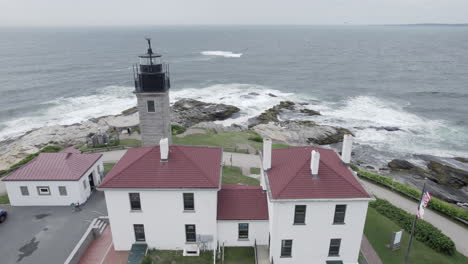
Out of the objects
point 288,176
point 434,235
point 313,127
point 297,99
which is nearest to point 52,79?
point 297,99

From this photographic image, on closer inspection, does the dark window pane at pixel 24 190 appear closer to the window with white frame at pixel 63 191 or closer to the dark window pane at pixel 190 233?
the window with white frame at pixel 63 191

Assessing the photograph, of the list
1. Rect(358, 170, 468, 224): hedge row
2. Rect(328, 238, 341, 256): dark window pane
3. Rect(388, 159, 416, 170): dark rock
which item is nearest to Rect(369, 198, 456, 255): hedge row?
Rect(358, 170, 468, 224): hedge row

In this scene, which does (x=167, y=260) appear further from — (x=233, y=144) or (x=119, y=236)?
(x=233, y=144)

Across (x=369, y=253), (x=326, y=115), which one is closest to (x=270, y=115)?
(x=326, y=115)

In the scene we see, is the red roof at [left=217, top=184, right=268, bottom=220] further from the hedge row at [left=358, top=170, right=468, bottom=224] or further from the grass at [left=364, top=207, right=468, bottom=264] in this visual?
the hedge row at [left=358, top=170, right=468, bottom=224]

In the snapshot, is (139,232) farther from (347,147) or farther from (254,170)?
(254,170)
